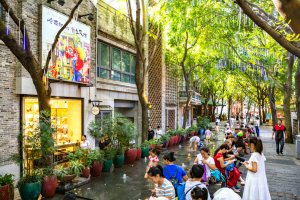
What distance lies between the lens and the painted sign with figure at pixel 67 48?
1109cm

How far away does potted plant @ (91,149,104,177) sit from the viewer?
1011 cm

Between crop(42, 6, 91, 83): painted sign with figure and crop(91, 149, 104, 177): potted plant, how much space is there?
383 centimetres

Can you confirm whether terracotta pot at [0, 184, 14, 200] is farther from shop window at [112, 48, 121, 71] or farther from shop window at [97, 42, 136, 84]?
shop window at [112, 48, 121, 71]

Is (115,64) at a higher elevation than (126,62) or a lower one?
lower

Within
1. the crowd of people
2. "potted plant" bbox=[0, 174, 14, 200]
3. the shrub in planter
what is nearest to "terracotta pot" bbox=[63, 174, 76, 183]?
the shrub in planter

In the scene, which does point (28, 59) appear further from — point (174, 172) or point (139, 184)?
point (139, 184)

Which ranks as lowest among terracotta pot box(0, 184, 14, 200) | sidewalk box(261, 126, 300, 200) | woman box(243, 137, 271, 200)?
sidewalk box(261, 126, 300, 200)

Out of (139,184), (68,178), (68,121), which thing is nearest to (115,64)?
(68,121)

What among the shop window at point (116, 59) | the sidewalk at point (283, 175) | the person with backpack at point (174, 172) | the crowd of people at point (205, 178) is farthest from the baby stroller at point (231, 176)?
the shop window at point (116, 59)

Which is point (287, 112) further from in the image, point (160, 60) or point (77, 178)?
point (77, 178)

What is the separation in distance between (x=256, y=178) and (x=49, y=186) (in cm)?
574

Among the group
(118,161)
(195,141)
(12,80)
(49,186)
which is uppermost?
(12,80)

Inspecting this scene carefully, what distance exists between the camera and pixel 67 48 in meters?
12.2

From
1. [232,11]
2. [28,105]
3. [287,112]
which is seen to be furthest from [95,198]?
[287,112]
